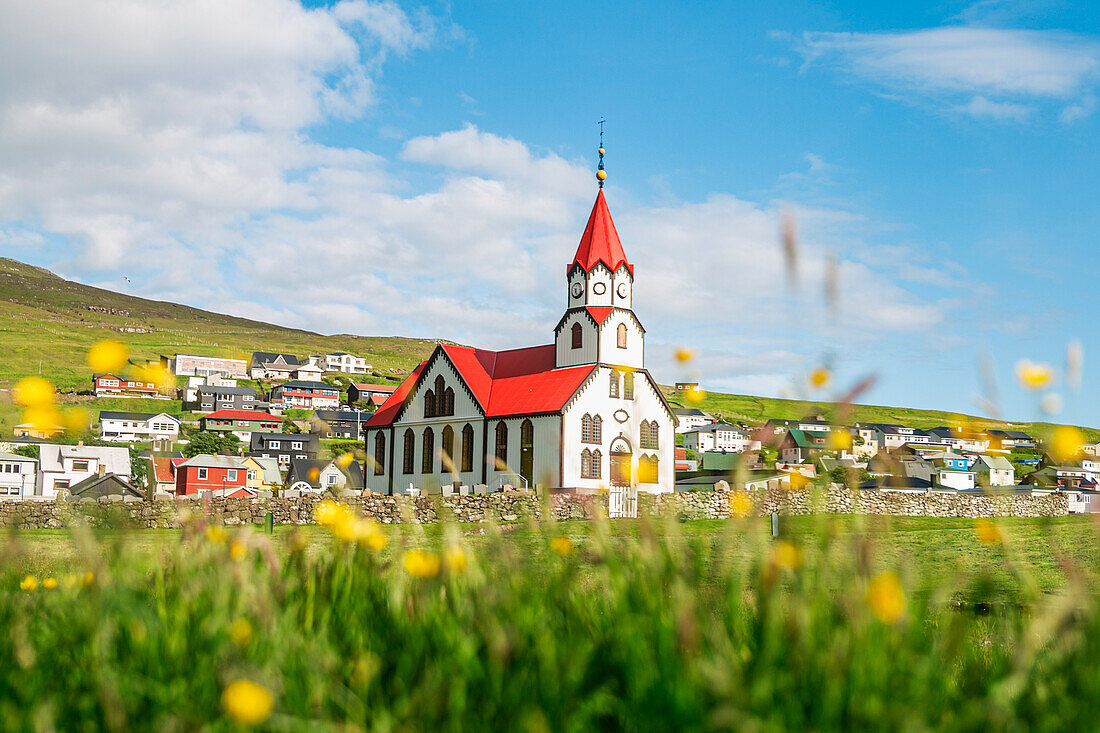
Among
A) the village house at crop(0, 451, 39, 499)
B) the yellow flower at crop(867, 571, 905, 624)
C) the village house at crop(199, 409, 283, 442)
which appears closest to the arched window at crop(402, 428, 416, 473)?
the yellow flower at crop(867, 571, 905, 624)

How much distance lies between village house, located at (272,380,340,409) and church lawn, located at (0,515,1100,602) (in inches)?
5651

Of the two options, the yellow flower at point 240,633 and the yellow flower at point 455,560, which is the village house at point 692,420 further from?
the yellow flower at point 240,633

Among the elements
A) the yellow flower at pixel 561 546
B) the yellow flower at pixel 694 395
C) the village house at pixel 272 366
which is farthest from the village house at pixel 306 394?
the yellow flower at pixel 561 546

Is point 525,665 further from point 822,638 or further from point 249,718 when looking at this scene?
point 249,718

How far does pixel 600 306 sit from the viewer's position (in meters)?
45.8

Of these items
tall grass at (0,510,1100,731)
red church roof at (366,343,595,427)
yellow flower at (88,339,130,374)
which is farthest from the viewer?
red church roof at (366,343,595,427)

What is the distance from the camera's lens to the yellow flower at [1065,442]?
3271 mm

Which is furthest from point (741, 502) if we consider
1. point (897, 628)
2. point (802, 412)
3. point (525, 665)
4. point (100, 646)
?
point (100, 646)

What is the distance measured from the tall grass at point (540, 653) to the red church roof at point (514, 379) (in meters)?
38.9

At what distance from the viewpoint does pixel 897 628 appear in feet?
10.0

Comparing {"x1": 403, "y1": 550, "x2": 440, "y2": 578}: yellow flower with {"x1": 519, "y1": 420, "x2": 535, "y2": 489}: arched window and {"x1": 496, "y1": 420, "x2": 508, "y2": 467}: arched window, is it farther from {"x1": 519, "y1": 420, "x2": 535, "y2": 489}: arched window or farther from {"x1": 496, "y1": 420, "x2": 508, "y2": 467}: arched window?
{"x1": 496, "y1": 420, "x2": 508, "y2": 467}: arched window

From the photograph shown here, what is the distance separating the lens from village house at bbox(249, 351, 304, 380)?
187m

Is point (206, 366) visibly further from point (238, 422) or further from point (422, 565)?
point (422, 565)

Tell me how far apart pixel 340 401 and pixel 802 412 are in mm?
172033
